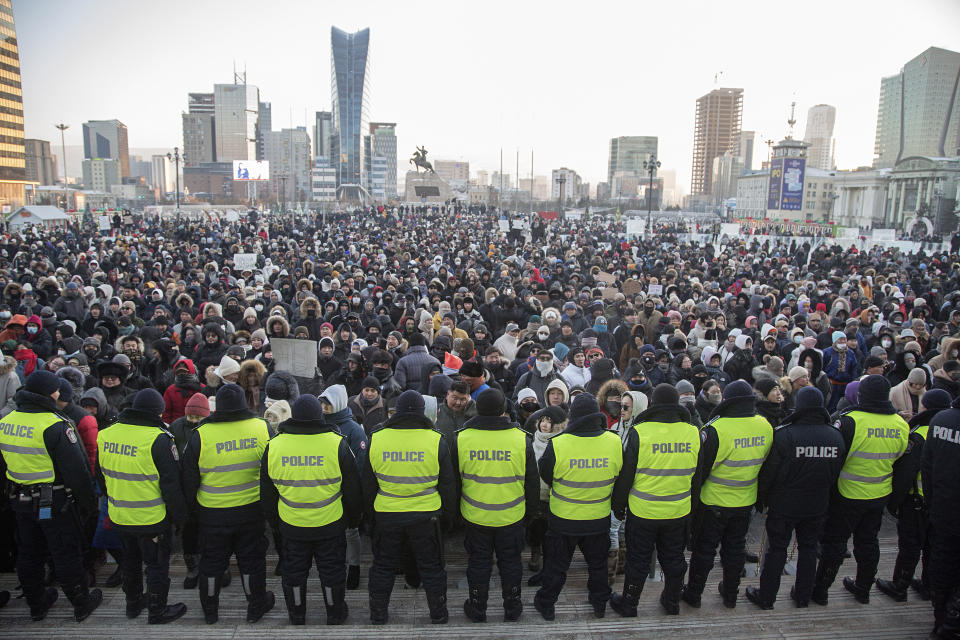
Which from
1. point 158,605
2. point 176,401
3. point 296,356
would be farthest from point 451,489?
point 296,356

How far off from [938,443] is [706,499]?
1.71 meters

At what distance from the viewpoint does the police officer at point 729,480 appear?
175 inches

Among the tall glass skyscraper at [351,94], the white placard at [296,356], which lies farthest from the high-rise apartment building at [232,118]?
the white placard at [296,356]

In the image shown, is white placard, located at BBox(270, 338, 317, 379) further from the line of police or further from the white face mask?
the line of police

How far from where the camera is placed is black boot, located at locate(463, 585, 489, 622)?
4.42 metres

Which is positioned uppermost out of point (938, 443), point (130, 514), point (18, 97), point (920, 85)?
point (920, 85)

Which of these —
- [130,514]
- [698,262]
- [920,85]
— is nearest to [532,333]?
[130,514]

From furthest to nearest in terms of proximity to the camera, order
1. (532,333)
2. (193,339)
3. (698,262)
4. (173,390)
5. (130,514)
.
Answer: (698,262), (532,333), (193,339), (173,390), (130,514)

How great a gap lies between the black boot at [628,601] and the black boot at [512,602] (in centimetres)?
74

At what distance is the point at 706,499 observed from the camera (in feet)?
14.9

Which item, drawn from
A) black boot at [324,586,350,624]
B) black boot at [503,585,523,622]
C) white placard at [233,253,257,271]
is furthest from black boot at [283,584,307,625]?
white placard at [233,253,257,271]

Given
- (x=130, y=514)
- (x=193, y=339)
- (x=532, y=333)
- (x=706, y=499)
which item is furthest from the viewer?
(x=532, y=333)

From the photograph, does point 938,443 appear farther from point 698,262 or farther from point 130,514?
point 698,262

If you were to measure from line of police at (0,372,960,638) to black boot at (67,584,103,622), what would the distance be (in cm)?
2
